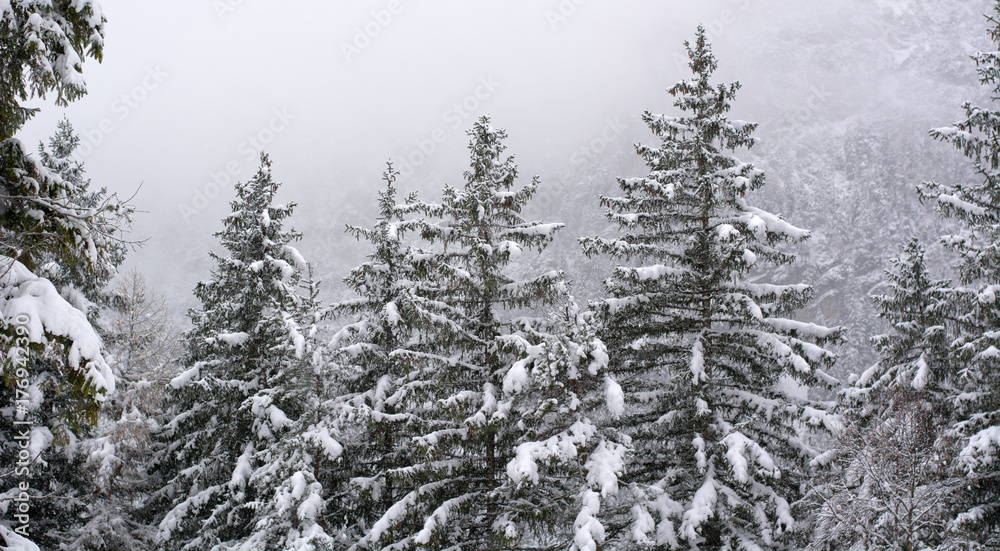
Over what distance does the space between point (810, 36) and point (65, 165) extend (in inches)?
8566

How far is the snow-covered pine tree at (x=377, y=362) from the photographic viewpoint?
1263 cm

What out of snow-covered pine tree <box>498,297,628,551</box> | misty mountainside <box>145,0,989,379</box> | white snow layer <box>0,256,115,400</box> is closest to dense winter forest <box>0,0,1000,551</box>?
snow-covered pine tree <box>498,297,628,551</box>

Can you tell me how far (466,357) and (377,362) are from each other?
264cm

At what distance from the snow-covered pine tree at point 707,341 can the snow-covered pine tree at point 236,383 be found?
788 centimetres

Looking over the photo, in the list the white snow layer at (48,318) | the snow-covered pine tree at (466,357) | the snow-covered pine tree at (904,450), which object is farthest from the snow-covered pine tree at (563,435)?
the white snow layer at (48,318)

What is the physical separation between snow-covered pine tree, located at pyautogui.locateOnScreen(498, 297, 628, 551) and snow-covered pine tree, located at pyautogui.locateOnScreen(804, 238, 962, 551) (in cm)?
409

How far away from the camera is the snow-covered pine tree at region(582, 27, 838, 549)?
1071cm

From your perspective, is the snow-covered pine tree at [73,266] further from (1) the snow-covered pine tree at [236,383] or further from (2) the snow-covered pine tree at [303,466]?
(2) the snow-covered pine tree at [303,466]

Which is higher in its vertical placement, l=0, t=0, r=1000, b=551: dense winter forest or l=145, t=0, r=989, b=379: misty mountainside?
l=145, t=0, r=989, b=379: misty mountainside

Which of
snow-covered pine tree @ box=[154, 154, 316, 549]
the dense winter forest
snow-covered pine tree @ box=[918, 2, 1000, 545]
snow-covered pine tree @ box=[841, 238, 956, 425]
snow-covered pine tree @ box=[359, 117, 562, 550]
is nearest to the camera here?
the dense winter forest

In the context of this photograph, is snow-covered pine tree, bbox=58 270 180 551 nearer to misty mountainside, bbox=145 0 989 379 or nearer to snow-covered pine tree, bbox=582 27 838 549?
snow-covered pine tree, bbox=582 27 838 549

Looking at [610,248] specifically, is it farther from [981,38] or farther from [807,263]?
[981,38]

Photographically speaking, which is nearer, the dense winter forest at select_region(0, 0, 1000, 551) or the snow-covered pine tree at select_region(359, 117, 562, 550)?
the dense winter forest at select_region(0, 0, 1000, 551)

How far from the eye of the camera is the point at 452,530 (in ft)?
38.6
